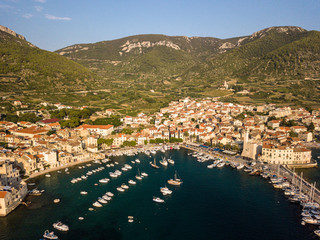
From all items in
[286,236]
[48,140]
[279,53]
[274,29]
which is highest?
[274,29]

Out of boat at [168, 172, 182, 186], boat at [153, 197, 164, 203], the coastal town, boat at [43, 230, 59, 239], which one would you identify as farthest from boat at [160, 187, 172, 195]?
the coastal town

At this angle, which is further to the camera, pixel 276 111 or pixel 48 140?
pixel 276 111

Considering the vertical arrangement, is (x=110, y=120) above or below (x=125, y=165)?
above

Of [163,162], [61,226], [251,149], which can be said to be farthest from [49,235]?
[251,149]

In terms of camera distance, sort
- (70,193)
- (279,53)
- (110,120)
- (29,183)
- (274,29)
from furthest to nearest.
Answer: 1. (274,29)
2. (279,53)
3. (110,120)
4. (29,183)
5. (70,193)

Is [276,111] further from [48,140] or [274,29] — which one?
[274,29]

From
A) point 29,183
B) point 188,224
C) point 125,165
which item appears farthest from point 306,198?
point 29,183

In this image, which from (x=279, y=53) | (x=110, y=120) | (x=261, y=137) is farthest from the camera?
(x=279, y=53)

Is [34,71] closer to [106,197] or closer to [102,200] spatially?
[106,197]
